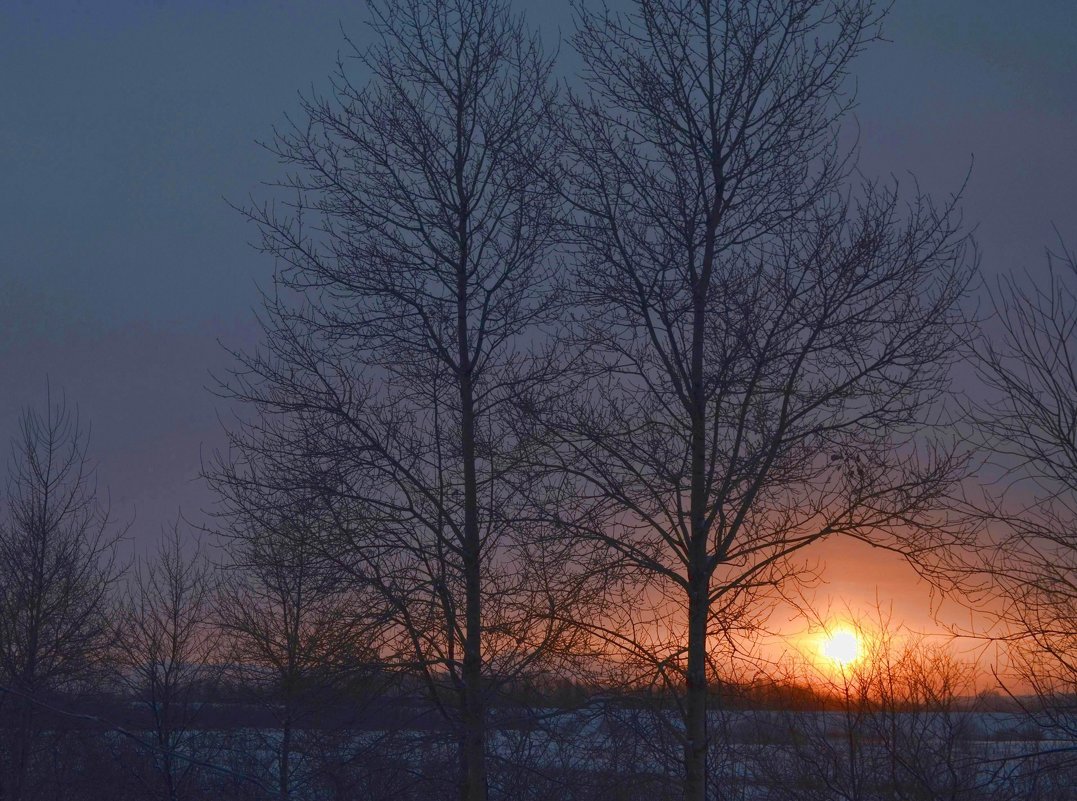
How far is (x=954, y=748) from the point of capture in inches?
568

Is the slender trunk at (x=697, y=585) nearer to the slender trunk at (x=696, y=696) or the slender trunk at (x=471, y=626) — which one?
the slender trunk at (x=696, y=696)

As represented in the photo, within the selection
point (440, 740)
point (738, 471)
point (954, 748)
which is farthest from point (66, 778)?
point (738, 471)

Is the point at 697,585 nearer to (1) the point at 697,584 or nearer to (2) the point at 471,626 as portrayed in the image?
(1) the point at 697,584

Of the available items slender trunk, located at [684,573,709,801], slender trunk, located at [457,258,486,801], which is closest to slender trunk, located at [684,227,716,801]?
slender trunk, located at [684,573,709,801]

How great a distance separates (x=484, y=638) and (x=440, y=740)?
2.87 feet

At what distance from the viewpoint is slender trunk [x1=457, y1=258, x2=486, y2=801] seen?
25.2 ft

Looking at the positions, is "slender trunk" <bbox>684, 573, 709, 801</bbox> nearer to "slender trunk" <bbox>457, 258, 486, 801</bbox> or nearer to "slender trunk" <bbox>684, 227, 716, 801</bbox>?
"slender trunk" <bbox>684, 227, 716, 801</bbox>

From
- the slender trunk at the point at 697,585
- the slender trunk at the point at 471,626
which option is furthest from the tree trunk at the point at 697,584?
the slender trunk at the point at 471,626

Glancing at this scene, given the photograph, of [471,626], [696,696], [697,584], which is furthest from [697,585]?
[471,626]

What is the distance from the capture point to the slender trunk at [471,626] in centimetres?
770

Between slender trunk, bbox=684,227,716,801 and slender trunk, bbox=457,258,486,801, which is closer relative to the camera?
slender trunk, bbox=684,227,716,801

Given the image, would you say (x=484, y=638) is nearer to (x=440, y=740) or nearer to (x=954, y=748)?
(x=440, y=740)

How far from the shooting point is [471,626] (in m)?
7.96

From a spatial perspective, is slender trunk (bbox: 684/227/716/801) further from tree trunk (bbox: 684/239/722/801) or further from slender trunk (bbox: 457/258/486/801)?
slender trunk (bbox: 457/258/486/801)
